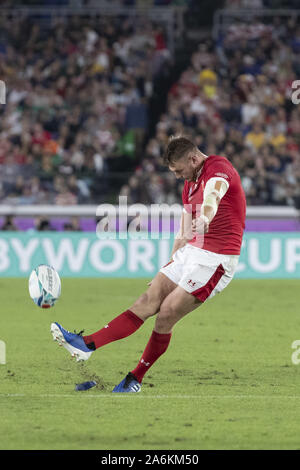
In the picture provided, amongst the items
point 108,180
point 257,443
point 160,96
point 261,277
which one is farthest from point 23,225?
point 257,443

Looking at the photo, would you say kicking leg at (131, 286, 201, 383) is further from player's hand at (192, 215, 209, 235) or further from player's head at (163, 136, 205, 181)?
player's head at (163, 136, 205, 181)

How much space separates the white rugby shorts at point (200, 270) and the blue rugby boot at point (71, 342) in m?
0.90

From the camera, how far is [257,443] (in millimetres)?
5535

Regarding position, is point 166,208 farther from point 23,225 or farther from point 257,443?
point 257,443

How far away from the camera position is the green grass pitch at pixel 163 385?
5691 millimetres

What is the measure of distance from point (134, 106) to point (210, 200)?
48.1ft

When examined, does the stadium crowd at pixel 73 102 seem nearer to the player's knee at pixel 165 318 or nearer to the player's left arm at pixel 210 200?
the player's knee at pixel 165 318

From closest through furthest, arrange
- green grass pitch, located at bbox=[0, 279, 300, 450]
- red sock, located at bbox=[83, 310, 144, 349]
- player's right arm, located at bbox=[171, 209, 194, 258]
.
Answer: green grass pitch, located at bbox=[0, 279, 300, 450], red sock, located at bbox=[83, 310, 144, 349], player's right arm, located at bbox=[171, 209, 194, 258]

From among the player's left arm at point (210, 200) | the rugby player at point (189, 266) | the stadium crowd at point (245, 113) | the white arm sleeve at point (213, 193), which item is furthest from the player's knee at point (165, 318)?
the stadium crowd at point (245, 113)

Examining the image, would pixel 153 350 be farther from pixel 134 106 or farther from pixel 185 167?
pixel 134 106

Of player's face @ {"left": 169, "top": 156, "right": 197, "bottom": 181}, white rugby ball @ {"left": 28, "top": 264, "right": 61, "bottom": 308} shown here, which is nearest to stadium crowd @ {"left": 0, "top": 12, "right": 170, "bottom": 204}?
white rugby ball @ {"left": 28, "top": 264, "right": 61, "bottom": 308}

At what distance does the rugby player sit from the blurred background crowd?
10.3m

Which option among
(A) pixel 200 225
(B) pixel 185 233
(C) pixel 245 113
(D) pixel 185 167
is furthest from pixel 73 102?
(A) pixel 200 225

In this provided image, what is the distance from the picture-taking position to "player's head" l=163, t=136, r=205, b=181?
6.78 metres
